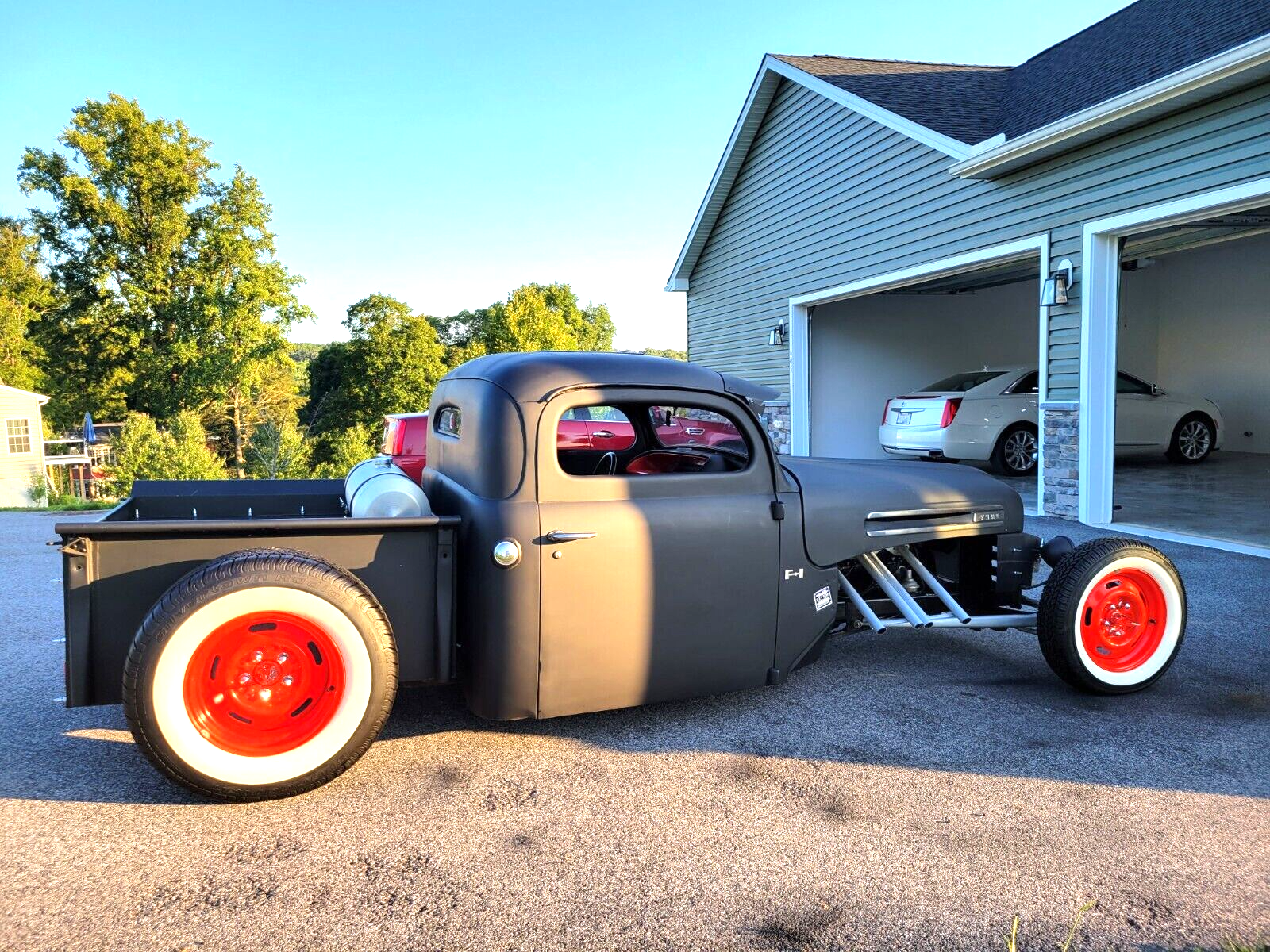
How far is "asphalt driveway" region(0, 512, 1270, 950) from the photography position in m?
2.31

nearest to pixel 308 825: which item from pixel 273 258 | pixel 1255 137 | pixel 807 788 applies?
pixel 807 788

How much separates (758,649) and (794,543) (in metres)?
0.49

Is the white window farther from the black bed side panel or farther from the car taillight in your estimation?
the black bed side panel

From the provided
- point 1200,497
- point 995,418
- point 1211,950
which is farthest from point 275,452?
point 1211,950

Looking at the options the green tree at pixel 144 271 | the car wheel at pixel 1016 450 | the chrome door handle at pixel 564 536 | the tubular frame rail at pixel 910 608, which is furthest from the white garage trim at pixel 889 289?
the green tree at pixel 144 271

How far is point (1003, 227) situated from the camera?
9.62 meters

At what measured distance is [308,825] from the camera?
9.41ft

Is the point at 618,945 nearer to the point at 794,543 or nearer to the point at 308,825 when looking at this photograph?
the point at 308,825

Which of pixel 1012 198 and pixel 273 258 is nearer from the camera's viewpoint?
pixel 1012 198

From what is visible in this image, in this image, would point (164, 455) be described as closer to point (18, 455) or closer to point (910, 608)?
point (18, 455)

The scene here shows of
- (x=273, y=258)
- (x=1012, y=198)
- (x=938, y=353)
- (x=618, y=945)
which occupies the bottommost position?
(x=618, y=945)

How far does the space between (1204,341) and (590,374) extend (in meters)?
17.0

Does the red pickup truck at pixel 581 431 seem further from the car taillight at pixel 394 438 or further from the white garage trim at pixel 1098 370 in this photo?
the white garage trim at pixel 1098 370

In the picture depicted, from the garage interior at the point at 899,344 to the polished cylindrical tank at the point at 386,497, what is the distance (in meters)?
11.6
